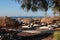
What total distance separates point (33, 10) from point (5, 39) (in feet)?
10.3

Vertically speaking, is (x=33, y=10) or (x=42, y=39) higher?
(x=33, y=10)

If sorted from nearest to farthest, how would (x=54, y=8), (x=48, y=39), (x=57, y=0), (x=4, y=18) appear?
1. (x=57, y=0)
2. (x=54, y=8)
3. (x=48, y=39)
4. (x=4, y=18)

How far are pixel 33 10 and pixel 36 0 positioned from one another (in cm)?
88

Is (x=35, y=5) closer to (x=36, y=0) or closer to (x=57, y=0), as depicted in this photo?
(x=36, y=0)

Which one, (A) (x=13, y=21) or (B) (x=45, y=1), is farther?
(A) (x=13, y=21)

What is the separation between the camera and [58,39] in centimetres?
1244

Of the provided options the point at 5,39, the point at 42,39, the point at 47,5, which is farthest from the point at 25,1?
the point at 42,39

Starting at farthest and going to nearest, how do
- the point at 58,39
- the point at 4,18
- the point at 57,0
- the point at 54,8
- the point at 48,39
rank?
the point at 4,18 < the point at 48,39 < the point at 54,8 < the point at 57,0 < the point at 58,39

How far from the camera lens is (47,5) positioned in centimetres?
1503

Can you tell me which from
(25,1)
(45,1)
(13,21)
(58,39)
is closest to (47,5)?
(45,1)

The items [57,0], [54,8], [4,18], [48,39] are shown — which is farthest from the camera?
[4,18]

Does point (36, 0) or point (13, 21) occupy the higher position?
point (36, 0)

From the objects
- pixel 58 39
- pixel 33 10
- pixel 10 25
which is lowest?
pixel 10 25

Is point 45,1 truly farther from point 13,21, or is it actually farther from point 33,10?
point 13,21
